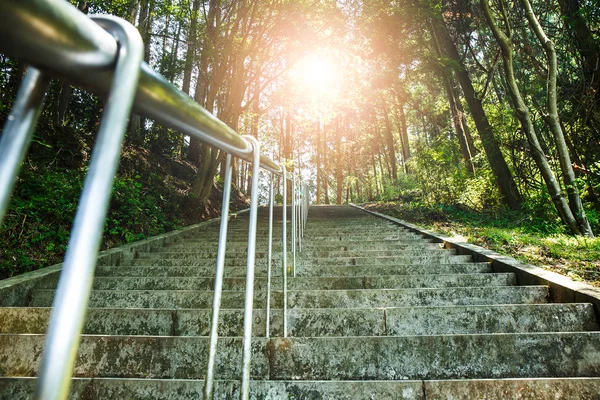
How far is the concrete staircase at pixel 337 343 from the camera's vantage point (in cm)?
172

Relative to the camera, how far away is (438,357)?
2.00m

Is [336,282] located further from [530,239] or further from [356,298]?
[530,239]

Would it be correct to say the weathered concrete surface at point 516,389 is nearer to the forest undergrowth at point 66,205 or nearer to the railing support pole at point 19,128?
the railing support pole at point 19,128

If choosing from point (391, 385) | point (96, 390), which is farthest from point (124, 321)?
point (391, 385)

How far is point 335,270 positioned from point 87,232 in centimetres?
355

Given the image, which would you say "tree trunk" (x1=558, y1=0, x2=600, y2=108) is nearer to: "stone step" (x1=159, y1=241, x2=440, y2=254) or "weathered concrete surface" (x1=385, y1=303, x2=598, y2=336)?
"stone step" (x1=159, y1=241, x2=440, y2=254)

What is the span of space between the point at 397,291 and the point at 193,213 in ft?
22.0

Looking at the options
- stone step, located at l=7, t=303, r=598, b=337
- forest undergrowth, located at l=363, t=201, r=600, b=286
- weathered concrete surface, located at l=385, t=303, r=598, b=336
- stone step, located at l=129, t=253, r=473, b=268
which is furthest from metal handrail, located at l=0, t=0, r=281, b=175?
forest undergrowth, located at l=363, t=201, r=600, b=286

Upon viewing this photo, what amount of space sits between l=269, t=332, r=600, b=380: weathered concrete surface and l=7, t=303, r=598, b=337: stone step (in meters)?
0.37

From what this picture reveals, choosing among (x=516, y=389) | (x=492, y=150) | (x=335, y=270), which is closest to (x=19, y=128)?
(x=516, y=389)

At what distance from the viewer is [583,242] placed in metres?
4.50

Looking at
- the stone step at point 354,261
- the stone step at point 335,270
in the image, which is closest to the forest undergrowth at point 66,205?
the stone step at point 335,270

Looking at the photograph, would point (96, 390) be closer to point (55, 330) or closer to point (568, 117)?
point (55, 330)

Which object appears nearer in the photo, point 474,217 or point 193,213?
point 474,217
